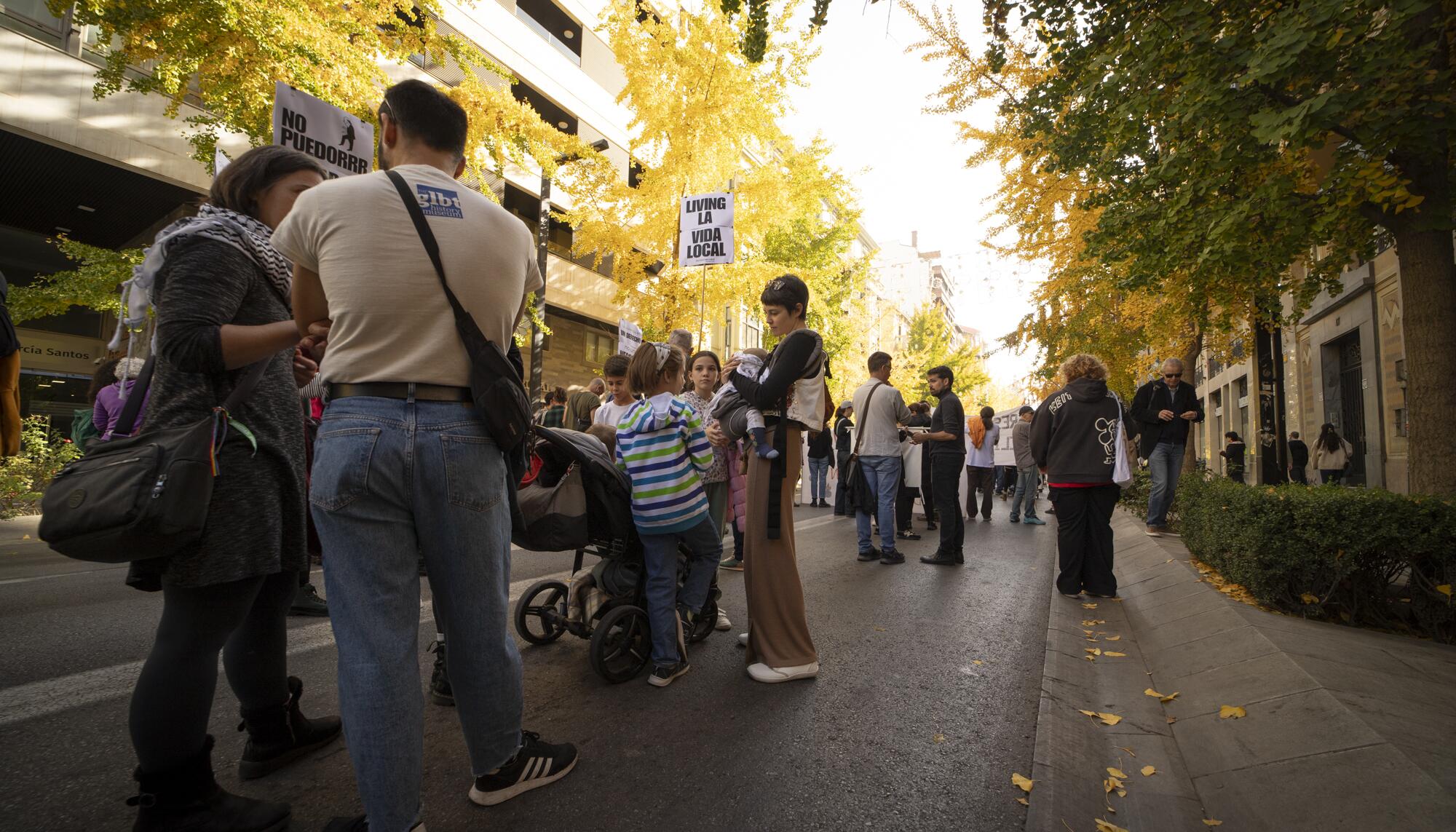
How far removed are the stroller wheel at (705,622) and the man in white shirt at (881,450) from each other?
3274mm

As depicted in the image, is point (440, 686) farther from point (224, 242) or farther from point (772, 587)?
point (224, 242)

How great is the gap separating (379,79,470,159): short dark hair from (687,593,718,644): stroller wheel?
9.70 ft

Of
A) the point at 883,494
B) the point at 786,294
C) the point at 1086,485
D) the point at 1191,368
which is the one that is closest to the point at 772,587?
the point at 786,294

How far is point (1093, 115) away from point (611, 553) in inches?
233

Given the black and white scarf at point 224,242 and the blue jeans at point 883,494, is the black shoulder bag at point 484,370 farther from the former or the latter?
the blue jeans at point 883,494

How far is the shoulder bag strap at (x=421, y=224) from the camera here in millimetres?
1843

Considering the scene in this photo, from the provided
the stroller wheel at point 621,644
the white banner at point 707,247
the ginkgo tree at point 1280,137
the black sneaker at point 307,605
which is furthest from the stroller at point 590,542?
the white banner at point 707,247

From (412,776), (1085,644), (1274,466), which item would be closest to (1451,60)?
(1274,466)

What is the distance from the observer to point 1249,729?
2746mm

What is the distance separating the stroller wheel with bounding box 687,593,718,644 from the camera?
4.23 metres

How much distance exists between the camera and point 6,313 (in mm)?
3348

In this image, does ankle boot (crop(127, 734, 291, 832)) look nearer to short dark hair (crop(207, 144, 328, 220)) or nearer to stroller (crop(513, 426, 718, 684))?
stroller (crop(513, 426, 718, 684))

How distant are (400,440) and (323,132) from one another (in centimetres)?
548

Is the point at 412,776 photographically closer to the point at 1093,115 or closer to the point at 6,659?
the point at 6,659
